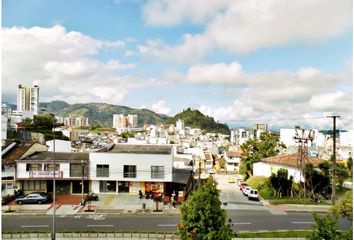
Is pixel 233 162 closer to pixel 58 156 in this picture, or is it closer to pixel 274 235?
pixel 58 156

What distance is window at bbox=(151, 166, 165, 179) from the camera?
29.9 m

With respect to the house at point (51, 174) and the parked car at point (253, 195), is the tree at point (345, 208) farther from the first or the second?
the house at point (51, 174)

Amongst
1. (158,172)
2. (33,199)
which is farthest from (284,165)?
(33,199)

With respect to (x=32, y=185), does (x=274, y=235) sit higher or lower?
→ lower

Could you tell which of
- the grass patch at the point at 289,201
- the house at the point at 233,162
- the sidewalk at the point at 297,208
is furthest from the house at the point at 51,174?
the house at the point at 233,162

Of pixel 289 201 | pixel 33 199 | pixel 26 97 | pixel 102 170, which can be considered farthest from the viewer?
pixel 26 97

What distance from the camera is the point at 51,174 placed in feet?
96.8

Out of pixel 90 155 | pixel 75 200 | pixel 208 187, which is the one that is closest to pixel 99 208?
pixel 75 200

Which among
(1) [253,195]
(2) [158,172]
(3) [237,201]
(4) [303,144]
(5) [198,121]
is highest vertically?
(5) [198,121]

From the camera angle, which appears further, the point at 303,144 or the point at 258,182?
the point at 258,182

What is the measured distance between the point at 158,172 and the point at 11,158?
40.6 ft

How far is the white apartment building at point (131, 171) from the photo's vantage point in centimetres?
2991

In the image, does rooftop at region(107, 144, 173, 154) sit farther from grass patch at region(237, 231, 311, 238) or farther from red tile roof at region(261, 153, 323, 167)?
grass patch at region(237, 231, 311, 238)

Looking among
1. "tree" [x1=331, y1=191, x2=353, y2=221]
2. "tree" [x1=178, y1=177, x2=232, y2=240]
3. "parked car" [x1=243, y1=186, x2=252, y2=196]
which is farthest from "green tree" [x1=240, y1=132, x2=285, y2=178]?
"tree" [x1=178, y1=177, x2=232, y2=240]
